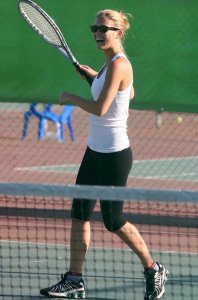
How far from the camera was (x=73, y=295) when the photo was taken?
617 centimetres

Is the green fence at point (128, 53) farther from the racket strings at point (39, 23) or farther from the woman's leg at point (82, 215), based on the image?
the woman's leg at point (82, 215)

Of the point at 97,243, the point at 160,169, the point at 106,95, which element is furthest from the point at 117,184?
the point at 160,169

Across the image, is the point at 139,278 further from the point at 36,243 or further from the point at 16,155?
the point at 16,155

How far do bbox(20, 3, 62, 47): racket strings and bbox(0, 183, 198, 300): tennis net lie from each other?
1.11 meters

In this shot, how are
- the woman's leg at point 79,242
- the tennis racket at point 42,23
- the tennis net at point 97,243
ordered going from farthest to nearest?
the tennis racket at point 42,23, the woman's leg at point 79,242, the tennis net at point 97,243

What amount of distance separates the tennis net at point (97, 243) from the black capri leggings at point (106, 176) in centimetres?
36

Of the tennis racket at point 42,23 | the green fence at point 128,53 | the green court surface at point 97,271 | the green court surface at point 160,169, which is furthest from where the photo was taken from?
the green court surface at point 160,169

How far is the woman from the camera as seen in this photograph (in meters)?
5.98

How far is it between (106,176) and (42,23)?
1575mm

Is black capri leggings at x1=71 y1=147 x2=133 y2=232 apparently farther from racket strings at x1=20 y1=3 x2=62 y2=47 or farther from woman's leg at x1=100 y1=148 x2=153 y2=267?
racket strings at x1=20 y1=3 x2=62 y2=47

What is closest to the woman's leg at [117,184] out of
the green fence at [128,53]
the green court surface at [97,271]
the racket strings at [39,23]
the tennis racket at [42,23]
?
the green court surface at [97,271]

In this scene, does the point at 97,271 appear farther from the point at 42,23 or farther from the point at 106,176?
the point at 42,23

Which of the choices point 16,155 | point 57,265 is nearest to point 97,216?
point 57,265

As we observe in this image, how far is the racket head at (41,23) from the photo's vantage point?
6980mm
